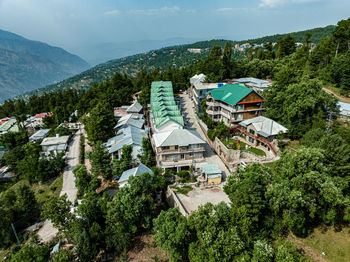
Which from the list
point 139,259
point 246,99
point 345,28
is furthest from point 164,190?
point 345,28

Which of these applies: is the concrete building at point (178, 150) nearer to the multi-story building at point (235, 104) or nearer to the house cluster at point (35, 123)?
the multi-story building at point (235, 104)

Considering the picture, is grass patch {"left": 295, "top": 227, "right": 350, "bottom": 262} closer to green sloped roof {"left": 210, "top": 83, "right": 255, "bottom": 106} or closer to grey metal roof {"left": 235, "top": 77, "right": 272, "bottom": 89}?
green sloped roof {"left": 210, "top": 83, "right": 255, "bottom": 106}

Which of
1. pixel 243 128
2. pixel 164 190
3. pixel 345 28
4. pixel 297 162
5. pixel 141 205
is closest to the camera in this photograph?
pixel 297 162

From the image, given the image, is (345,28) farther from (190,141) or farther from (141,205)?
(141,205)

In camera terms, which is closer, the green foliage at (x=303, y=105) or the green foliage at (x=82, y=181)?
the green foliage at (x=82, y=181)

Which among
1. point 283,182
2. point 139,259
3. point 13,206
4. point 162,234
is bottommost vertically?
point 139,259

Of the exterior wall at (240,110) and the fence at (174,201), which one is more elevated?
the exterior wall at (240,110)

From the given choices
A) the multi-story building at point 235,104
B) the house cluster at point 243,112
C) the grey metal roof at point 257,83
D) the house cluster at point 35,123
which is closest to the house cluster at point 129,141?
the house cluster at point 243,112

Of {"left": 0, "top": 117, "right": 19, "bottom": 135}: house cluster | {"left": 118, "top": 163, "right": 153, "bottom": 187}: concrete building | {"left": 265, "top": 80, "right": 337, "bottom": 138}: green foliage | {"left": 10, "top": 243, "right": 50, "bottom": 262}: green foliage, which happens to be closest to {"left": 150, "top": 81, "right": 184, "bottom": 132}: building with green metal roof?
{"left": 118, "top": 163, "right": 153, "bottom": 187}: concrete building
